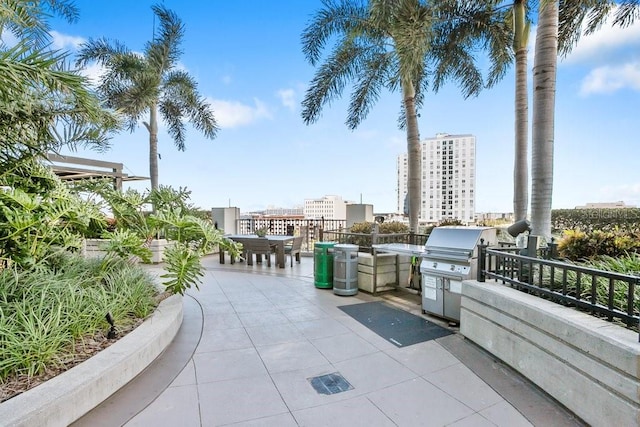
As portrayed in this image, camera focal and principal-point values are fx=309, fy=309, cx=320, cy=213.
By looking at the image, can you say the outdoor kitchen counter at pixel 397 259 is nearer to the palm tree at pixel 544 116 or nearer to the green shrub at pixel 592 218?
the palm tree at pixel 544 116

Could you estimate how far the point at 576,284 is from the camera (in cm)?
244

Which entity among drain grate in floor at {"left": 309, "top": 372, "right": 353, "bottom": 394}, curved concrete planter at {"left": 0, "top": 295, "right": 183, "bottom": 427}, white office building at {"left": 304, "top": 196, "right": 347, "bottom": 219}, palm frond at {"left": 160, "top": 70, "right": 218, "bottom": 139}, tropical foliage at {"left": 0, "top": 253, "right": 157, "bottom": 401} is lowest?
drain grate in floor at {"left": 309, "top": 372, "right": 353, "bottom": 394}

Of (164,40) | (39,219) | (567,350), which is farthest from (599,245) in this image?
(164,40)

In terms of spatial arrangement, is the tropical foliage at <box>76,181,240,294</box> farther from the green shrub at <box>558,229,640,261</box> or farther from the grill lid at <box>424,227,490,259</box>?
the green shrub at <box>558,229,640,261</box>

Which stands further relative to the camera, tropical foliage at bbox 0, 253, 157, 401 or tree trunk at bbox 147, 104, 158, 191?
tree trunk at bbox 147, 104, 158, 191

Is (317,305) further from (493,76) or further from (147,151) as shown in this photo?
(147,151)

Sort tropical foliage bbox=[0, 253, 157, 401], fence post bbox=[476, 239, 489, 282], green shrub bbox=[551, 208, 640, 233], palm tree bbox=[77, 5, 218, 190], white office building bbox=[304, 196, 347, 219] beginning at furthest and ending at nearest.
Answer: white office building bbox=[304, 196, 347, 219] < palm tree bbox=[77, 5, 218, 190] < green shrub bbox=[551, 208, 640, 233] < fence post bbox=[476, 239, 489, 282] < tropical foliage bbox=[0, 253, 157, 401]

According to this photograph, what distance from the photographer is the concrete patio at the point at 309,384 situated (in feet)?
7.00

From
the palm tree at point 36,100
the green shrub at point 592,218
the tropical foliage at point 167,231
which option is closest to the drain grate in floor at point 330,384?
the tropical foliage at point 167,231

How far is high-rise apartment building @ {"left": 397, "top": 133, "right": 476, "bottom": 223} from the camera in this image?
91.0 feet

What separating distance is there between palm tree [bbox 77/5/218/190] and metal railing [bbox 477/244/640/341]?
1189 cm

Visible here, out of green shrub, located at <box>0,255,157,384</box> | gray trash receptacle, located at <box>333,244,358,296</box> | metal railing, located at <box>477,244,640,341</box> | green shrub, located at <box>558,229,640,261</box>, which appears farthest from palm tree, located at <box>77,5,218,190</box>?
green shrub, located at <box>558,229,640,261</box>

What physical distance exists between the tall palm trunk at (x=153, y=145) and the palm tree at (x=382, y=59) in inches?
274

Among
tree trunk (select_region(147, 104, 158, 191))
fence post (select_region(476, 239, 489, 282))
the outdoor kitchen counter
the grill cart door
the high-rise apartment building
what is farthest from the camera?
the high-rise apartment building
